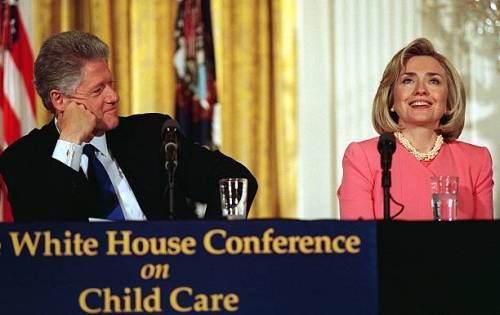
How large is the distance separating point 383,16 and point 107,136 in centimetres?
289

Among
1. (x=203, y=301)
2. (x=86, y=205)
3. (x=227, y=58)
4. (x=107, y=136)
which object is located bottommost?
(x=203, y=301)

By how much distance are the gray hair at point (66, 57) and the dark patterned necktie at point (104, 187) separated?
24cm

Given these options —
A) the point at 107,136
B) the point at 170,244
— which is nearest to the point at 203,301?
the point at 170,244

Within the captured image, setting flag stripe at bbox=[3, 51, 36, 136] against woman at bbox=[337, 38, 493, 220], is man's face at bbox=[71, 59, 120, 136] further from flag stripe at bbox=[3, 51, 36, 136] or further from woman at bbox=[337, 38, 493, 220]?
flag stripe at bbox=[3, 51, 36, 136]

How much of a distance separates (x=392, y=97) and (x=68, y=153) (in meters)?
1.31

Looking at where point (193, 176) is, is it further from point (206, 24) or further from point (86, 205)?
point (206, 24)

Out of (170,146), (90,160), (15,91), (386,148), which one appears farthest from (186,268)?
(15,91)

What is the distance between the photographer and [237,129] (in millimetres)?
6312

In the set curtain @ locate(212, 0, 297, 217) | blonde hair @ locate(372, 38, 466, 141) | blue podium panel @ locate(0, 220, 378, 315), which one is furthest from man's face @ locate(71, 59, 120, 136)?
curtain @ locate(212, 0, 297, 217)

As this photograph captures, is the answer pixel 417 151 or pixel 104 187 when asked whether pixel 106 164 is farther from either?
pixel 417 151

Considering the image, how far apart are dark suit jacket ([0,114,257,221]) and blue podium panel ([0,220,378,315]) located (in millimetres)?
1006

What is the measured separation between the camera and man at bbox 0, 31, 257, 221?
11.6 feet

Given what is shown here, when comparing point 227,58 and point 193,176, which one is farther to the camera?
point 227,58

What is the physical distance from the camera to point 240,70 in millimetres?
6297
